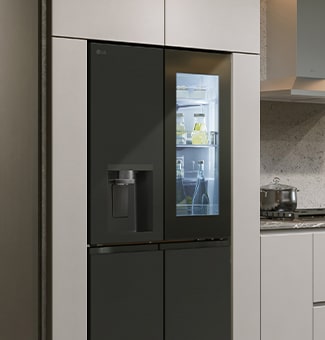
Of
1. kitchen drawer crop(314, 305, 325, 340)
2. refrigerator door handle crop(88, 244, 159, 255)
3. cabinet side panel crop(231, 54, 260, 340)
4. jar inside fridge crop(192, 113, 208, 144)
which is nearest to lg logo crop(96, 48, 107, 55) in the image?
jar inside fridge crop(192, 113, 208, 144)

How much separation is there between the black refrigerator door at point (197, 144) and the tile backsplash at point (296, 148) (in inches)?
33.9

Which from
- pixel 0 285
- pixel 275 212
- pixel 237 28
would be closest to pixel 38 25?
pixel 237 28

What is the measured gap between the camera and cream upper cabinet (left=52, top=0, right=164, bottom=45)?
276 centimetres

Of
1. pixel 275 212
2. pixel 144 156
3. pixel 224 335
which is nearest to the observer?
pixel 144 156

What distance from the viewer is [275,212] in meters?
3.60

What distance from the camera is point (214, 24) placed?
3.10 meters

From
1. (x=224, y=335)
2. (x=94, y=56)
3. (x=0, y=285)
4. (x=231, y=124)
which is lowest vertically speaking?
(x=224, y=335)

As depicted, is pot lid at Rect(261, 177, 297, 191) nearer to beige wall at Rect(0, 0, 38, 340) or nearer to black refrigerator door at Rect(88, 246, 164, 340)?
black refrigerator door at Rect(88, 246, 164, 340)

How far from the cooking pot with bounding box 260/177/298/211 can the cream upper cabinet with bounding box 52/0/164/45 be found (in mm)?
1142

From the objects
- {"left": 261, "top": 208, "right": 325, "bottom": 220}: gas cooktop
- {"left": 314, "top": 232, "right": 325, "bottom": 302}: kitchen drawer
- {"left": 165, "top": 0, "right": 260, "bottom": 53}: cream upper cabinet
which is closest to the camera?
{"left": 165, "top": 0, "right": 260, "bottom": 53}: cream upper cabinet

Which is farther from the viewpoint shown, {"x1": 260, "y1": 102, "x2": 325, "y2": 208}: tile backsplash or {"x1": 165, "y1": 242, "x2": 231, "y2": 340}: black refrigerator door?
{"x1": 260, "y1": 102, "x2": 325, "y2": 208}: tile backsplash

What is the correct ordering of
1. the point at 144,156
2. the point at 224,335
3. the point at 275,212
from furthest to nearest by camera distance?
the point at 275,212 → the point at 224,335 → the point at 144,156

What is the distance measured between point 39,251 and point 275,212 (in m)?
1.41

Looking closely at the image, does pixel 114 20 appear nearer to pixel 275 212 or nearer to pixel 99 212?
pixel 99 212
